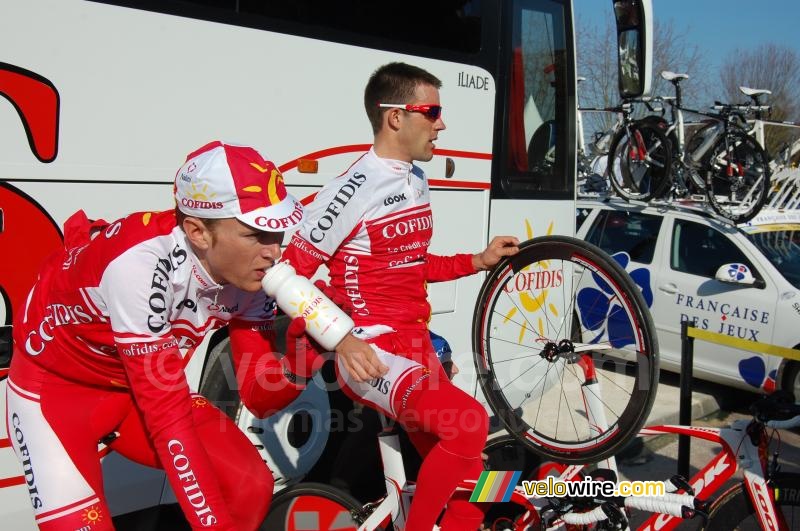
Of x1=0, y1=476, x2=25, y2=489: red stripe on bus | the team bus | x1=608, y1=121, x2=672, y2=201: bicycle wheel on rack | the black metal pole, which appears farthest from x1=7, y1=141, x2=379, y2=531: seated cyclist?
x1=608, y1=121, x2=672, y2=201: bicycle wheel on rack

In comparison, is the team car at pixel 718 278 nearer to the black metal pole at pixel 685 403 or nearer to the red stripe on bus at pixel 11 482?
the black metal pole at pixel 685 403

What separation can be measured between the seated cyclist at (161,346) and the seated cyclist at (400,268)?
330 mm

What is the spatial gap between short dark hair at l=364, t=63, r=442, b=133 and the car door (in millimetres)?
4953

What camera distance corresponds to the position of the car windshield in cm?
659

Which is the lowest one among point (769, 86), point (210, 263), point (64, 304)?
point (64, 304)

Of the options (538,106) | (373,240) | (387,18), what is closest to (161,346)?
(373,240)

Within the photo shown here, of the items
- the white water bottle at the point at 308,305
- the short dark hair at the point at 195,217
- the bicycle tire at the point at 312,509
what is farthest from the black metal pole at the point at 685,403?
the short dark hair at the point at 195,217

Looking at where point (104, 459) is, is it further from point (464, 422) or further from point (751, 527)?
point (751, 527)

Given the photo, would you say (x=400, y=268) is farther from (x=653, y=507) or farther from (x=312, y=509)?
(x=653, y=507)

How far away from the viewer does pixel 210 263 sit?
7.23 feet

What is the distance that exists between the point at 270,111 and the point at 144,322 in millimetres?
1889

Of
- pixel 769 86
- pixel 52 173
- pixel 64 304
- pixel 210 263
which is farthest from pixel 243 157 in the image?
pixel 769 86

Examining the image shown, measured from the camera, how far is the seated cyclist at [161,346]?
2.04 meters

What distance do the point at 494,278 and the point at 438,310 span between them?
1417 millimetres
